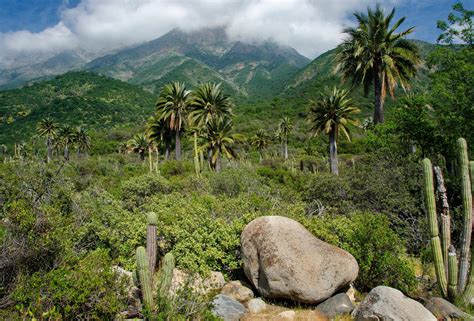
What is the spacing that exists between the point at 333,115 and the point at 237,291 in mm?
19632

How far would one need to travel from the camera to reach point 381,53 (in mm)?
17906

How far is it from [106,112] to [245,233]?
116136mm

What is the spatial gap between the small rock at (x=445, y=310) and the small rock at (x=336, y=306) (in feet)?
5.24

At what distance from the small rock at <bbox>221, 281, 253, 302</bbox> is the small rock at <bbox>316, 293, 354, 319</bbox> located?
1.69 metres

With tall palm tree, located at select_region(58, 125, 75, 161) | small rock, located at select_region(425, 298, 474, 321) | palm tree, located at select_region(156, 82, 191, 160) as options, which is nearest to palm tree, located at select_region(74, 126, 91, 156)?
tall palm tree, located at select_region(58, 125, 75, 161)

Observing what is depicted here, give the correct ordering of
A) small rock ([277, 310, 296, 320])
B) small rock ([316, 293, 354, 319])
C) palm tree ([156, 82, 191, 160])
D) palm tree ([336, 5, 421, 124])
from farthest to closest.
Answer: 1. palm tree ([156, 82, 191, 160])
2. palm tree ([336, 5, 421, 124])
3. small rock ([316, 293, 354, 319])
4. small rock ([277, 310, 296, 320])

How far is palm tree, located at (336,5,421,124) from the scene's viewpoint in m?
17.7

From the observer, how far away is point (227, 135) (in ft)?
90.4

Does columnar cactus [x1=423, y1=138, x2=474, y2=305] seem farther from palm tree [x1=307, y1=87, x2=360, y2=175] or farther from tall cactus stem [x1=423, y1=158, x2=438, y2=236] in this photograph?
palm tree [x1=307, y1=87, x2=360, y2=175]

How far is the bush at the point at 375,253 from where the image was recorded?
26.2 ft

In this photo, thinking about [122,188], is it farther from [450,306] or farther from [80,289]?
[450,306]

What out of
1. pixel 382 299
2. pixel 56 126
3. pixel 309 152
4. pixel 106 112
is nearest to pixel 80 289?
pixel 382 299

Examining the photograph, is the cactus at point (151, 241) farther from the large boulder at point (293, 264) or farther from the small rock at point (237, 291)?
the large boulder at point (293, 264)

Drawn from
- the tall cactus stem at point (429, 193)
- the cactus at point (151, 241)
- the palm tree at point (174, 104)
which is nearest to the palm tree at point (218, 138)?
the palm tree at point (174, 104)
